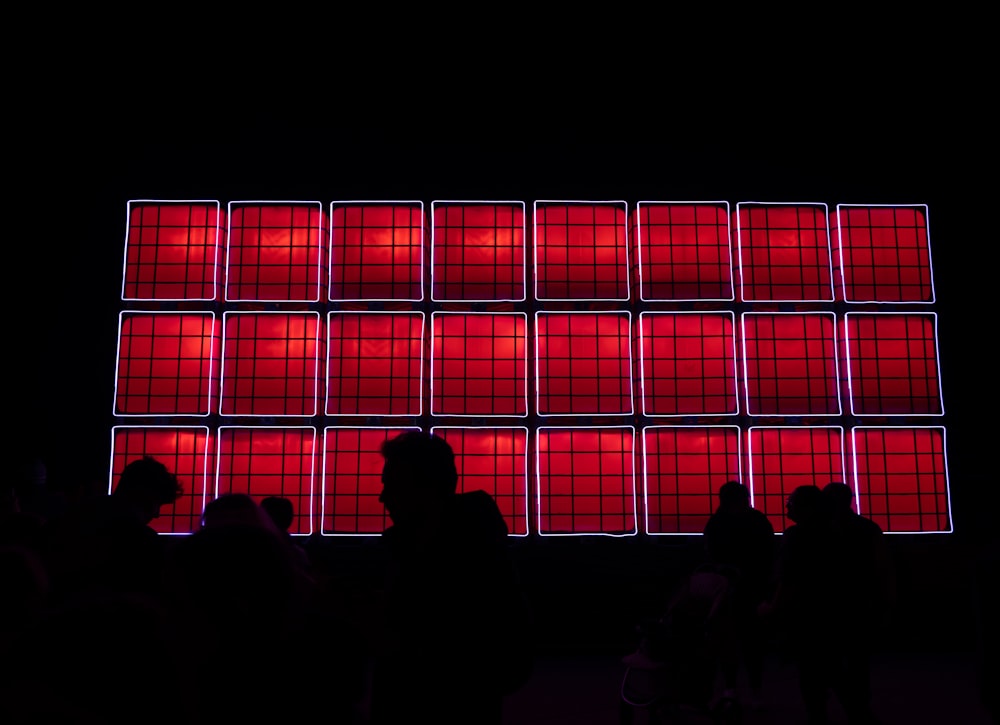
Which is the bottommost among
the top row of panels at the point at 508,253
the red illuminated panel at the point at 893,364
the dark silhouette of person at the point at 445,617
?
the dark silhouette of person at the point at 445,617

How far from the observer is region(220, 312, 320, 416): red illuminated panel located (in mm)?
7125

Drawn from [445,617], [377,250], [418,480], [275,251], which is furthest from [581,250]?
[445,617]

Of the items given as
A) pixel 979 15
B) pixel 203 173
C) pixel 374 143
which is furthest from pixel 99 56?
pixel 979 15

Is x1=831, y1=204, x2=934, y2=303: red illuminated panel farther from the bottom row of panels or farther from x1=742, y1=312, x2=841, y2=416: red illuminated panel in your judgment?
the bottom row of panels

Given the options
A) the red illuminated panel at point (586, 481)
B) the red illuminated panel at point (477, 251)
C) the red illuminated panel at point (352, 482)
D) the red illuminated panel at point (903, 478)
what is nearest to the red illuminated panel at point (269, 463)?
the red illuminated panel at point (352, 482)

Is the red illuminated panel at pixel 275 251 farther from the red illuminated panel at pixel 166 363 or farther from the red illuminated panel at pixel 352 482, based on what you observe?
the red illuminated panel at pixel 352 482

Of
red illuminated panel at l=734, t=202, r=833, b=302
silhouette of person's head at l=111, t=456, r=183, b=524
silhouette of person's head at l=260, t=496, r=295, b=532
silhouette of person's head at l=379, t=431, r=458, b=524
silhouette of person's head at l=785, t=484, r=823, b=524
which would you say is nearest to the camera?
silhouette of person's head at l=379, t=431, r=458, b=524

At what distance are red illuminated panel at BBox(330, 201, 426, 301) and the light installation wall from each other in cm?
2

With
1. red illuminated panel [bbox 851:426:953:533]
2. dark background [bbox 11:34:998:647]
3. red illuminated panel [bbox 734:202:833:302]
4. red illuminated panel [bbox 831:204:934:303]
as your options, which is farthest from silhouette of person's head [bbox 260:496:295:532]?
red illuminated panel [bbox 831:204:934:303]

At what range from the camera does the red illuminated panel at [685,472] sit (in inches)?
279

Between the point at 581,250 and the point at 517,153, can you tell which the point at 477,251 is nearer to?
the point at 581,250

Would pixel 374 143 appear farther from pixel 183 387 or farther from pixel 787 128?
pixel 787 128

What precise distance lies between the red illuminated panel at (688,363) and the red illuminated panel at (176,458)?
152 inches

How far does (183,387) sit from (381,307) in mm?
1850
